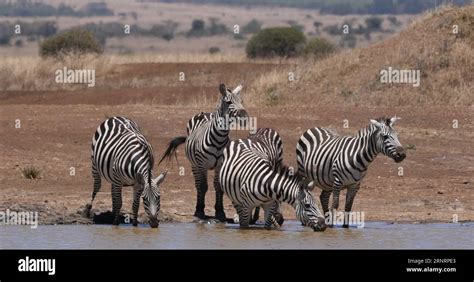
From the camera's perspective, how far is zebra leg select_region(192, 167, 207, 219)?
17.9 metres

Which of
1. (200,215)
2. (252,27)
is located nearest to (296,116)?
(200,215)

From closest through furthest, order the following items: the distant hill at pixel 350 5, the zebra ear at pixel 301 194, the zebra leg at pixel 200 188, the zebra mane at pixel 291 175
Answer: the zebra ear at pixel 301 194 → the zebra mane at pixel 291 175 → the zebra leg at pixel 200 188 → the distant hill at pixel 350 5

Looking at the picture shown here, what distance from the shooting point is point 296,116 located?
26219 millimetres

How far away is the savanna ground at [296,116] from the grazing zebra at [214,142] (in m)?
0.58

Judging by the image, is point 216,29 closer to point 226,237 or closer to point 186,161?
point 186,161

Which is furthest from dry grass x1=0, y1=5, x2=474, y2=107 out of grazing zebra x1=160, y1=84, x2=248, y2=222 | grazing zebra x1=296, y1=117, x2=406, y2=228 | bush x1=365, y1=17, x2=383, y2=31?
bush x1=365, y1=17, x2=383, y2=31

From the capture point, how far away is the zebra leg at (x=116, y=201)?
17.2 m

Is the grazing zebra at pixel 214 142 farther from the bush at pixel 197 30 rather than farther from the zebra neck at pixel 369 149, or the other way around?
the bush at pixel 197 30

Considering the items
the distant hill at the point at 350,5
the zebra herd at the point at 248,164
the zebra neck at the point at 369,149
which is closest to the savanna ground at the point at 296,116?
the zebra herd at the point at 248,164

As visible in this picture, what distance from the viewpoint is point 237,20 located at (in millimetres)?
122438

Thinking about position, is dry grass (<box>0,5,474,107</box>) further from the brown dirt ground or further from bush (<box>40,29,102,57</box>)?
bush (<box>40,29,102,57</box>)

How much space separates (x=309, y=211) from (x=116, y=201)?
9.35 ft

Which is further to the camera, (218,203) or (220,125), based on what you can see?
(218,203)

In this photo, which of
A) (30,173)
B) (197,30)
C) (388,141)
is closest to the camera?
(388,141)
